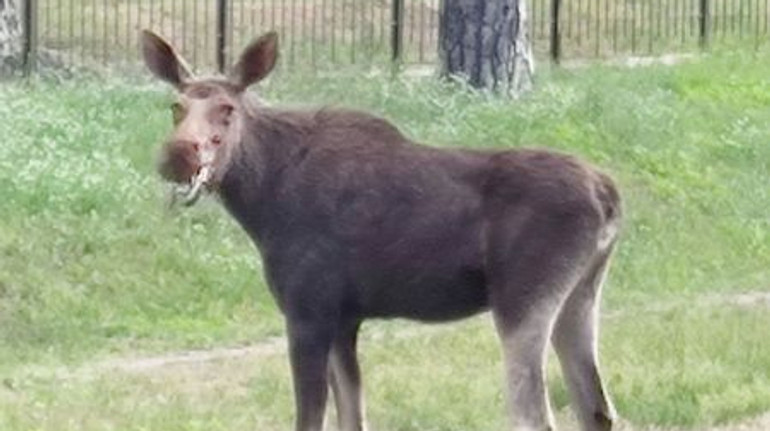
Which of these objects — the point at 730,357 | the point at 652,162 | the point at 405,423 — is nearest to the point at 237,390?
the point at 405,423

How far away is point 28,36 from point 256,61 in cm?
1140

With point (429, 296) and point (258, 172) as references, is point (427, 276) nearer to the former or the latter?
point (429, 296)

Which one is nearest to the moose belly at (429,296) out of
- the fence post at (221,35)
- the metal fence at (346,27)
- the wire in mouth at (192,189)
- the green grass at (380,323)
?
the wire in mouth at (192,189)

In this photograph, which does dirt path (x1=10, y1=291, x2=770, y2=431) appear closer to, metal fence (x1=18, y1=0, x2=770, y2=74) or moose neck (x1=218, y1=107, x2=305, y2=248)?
moose neck (x1=218, y1=107, x2=305, y2=248)

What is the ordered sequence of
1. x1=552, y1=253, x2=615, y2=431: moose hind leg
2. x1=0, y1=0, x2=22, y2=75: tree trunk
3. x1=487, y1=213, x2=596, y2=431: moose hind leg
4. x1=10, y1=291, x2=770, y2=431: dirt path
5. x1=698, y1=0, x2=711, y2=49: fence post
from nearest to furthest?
x1=487, y1=213, x2=596, y2=431: moose hind leg → x1=552, y1=253, x2=615, y2=431: moose hind leg → x1=10, y1=291, x2=770, y2=431: dirt path → x1=0, y1=0, x2=22, y2=75: tree trunk → x1=698, y1=0, x2=711, y2=49: fence post

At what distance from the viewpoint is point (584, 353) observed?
9859 mm

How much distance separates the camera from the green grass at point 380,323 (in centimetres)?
1173

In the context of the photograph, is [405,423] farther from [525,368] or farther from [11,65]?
[11,65]

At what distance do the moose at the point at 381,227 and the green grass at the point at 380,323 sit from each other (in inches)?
41.6

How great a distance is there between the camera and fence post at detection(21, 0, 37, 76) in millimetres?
20656

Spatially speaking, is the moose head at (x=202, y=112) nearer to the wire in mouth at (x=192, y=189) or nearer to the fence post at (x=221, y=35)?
the wire in mouth at (x=192, y=189)

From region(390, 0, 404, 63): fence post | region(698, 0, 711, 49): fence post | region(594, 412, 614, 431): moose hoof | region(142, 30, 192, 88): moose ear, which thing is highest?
region(142, 30, 192, 88): moose ear

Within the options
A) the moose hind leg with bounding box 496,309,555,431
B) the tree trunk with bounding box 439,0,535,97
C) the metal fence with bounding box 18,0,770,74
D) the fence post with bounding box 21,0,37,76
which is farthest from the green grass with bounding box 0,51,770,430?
the metal fence with bounding box 18,0,770,74

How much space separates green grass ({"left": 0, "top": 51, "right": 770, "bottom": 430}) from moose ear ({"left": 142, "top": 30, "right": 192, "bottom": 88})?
41.0 inches
